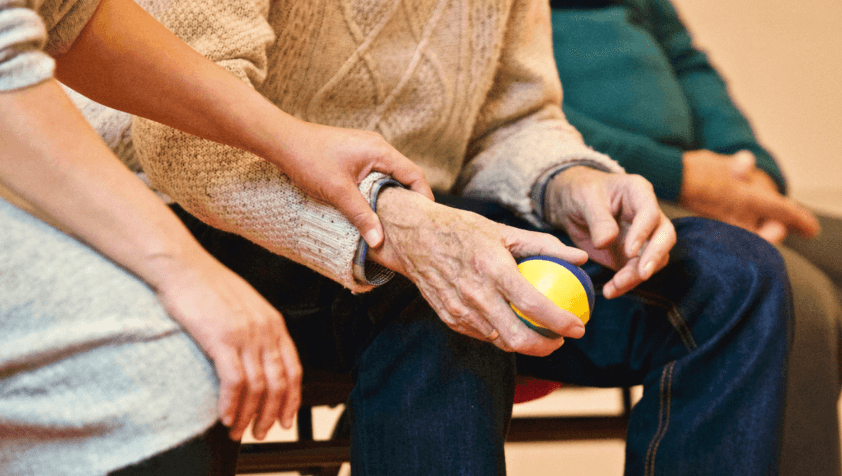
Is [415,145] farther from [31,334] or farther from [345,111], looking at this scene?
[31,334]

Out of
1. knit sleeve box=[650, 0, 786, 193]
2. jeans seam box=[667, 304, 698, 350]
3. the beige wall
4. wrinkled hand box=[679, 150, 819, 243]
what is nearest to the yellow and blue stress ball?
jeans seam box=[667, 304, 698, 350]

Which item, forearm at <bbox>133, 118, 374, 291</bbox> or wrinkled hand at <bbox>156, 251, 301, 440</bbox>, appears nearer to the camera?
wrinkled hand at <bbox>156, 251, 301, 440</bbox>

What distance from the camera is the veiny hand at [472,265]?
0.52 m

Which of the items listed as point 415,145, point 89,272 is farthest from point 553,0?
point 89,272

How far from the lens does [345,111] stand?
80 centimetres

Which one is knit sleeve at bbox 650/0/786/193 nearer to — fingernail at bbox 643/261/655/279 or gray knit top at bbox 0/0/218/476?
fingernail at bbox 643/261/655/279

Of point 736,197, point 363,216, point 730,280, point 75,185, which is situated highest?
point 75,185

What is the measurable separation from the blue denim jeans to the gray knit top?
25 cm

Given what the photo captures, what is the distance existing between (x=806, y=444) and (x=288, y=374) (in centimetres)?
69

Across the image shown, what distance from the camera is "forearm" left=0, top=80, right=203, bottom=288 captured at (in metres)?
0.42

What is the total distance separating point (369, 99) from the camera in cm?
80

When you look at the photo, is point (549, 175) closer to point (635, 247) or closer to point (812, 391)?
point (635, 247)

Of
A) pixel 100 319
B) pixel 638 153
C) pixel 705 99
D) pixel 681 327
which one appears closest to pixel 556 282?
pixel 681 327

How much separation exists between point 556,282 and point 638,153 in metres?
0.88
